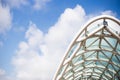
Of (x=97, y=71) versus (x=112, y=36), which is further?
(x=97, y=71)

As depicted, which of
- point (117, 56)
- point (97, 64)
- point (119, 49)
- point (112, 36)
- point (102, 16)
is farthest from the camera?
point (97, 64)

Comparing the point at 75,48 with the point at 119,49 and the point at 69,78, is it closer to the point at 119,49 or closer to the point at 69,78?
the point at 119,49

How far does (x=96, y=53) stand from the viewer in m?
34.2

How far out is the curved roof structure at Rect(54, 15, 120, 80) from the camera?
26.0 metres

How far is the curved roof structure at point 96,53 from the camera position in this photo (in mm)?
26013

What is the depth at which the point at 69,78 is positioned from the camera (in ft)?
138

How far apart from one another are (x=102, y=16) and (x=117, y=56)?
11.1 metres

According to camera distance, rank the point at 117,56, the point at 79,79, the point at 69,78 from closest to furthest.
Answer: the point at 117,56 < the point at 69,78 < the point at 79,79

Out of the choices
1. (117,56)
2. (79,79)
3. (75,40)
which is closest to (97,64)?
(117,56)

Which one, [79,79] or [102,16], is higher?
[79,79]

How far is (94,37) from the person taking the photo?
1113 inches

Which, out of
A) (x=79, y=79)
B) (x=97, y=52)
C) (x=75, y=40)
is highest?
(x=79, y=79)

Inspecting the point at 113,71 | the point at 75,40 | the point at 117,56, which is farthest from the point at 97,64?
the point at 75,40

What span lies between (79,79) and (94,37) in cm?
2190
